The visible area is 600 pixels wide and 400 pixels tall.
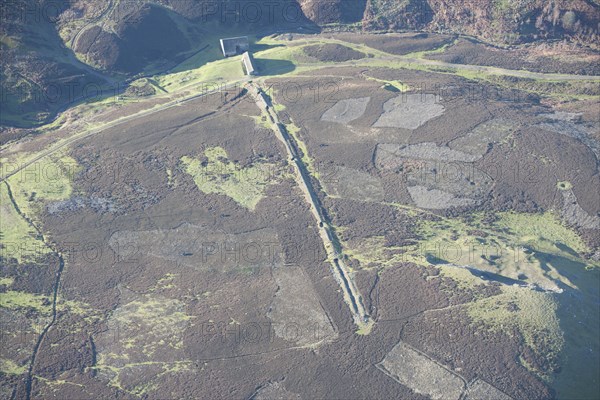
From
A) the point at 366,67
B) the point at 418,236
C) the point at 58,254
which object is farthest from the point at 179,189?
the point at 366,67

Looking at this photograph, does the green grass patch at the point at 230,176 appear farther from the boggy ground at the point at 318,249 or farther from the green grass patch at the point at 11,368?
the green grass patch at the point at 11,368

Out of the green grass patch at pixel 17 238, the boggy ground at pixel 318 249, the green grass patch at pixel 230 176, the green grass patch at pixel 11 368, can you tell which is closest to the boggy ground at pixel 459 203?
the boggy ground at pixel 318 249

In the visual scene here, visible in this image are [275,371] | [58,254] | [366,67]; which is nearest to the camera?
[275,371]

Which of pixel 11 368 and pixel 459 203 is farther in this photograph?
pixel 459 203

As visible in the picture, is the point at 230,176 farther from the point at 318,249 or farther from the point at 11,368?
the point at 11,368

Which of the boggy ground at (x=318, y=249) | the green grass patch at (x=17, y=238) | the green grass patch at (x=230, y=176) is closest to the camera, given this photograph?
the boggy ground at (x=318, y=249)

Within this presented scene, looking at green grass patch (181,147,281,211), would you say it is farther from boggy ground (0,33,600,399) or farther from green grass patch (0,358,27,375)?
green grass patch (0,358,27,375)

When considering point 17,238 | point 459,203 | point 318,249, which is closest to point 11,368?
point 17,238

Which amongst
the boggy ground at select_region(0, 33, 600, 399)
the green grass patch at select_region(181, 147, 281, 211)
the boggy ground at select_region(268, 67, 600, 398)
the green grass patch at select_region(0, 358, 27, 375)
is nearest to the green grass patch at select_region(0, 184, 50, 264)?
the boggy ground at select_region(0, 33, 600, 399)

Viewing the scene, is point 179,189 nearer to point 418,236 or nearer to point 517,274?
point 418,236

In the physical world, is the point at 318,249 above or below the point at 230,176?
below

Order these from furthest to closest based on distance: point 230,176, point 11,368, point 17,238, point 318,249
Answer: point 230,176
point 17,238
point 318,249
point 11,368
